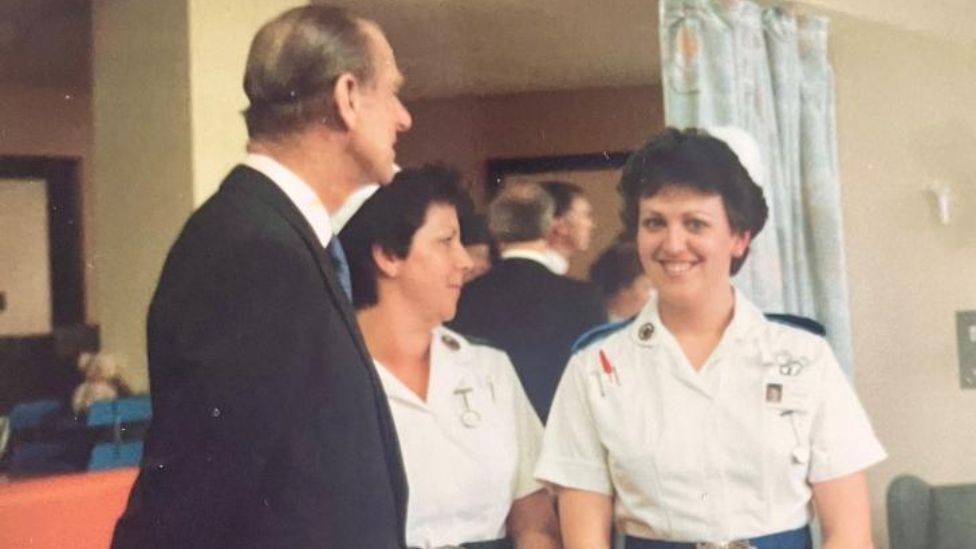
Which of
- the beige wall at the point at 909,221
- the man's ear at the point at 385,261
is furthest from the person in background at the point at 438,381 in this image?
the beige wall at the point at 909,221

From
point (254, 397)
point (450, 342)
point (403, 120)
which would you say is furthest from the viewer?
point (450, 342)

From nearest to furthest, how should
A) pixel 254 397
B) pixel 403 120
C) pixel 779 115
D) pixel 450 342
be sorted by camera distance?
pixel 254 397, pixel 403 120, pixel 450 342, pixel 779 115

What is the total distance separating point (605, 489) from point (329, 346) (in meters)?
0.36

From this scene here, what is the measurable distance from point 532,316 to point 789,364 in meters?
0.24

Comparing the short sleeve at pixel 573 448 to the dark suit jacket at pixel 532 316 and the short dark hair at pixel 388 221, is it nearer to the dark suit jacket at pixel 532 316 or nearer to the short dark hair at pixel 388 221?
the dark suit jacket at pixel 532 316

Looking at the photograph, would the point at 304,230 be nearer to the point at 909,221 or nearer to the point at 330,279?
the point at 330,279

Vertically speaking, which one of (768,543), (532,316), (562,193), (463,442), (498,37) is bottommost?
(768,543)

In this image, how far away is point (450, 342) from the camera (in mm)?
945

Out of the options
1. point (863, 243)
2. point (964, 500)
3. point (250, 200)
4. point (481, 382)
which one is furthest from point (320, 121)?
point (964, 500)

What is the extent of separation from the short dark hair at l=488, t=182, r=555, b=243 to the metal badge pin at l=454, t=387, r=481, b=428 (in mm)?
133

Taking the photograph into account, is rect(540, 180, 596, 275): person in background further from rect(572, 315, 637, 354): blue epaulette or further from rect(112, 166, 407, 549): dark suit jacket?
rect(112, 166, 407, 549): dark suit jacket

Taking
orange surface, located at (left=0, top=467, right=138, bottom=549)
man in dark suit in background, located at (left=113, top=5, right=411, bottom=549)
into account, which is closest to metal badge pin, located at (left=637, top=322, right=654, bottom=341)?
man in dark suit in background, located at (left=113, top=5, right=411, bottom=549)

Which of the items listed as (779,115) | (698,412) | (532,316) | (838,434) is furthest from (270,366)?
(779,115)

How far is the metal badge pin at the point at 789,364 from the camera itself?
3.31 ft
